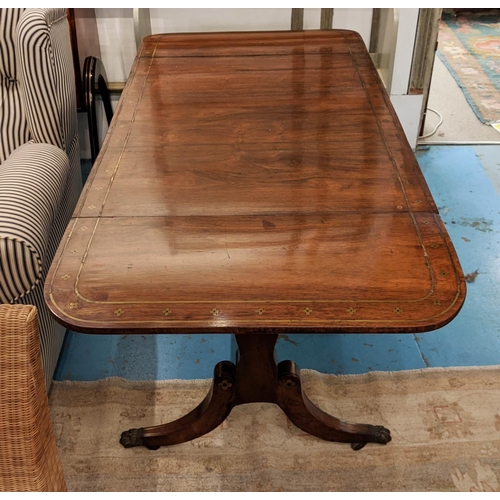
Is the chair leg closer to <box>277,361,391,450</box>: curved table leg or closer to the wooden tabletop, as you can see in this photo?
the wooden tabletop

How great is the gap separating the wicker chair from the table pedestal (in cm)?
48

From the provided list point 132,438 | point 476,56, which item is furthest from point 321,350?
point 476,56

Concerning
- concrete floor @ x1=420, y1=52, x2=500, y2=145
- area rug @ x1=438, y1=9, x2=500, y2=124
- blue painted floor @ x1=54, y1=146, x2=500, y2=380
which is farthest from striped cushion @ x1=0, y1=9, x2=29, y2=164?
area rug @ x1=438, y1=9, x2=500, y2=124

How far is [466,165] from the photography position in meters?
2.68

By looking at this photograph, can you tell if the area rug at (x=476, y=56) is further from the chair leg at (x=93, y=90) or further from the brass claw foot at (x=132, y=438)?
the brass claw foot at (x=132, y=438)

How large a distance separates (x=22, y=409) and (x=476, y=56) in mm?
A: 3822

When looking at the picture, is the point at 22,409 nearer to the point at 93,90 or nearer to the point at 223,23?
the point at 93,90

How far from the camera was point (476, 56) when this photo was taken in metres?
3.92

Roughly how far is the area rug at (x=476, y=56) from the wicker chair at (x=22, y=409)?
2.75 metres

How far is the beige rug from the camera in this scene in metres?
1.45

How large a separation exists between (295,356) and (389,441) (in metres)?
0.38

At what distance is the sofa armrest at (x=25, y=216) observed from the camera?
1.29 metres

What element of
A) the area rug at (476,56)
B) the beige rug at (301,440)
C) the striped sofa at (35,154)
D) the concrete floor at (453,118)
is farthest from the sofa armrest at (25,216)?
the area rug at (476,56)

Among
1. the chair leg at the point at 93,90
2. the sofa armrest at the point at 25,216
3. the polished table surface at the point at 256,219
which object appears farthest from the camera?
the chair leg at the point at 93,90
